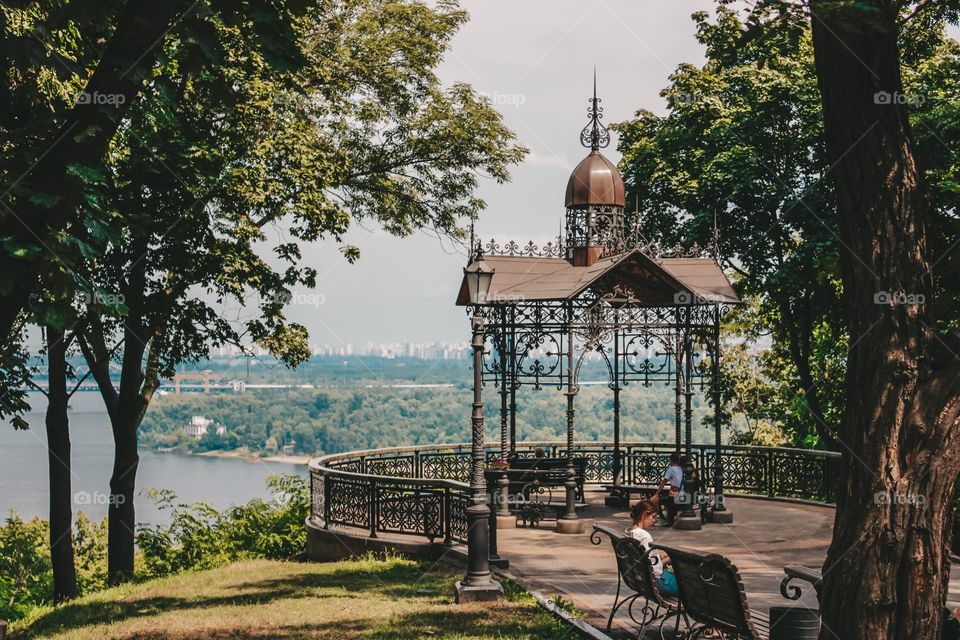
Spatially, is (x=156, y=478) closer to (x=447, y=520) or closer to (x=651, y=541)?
(x=447, y=520)

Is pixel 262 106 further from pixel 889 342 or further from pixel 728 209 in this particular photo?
pixel 728 209

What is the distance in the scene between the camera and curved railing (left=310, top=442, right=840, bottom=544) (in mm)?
14594

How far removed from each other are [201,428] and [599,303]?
89.6 metres

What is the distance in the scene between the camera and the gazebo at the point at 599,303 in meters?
17.9

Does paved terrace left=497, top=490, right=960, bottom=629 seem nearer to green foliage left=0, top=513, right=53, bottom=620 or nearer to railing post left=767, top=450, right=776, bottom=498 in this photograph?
railing post left=767, top=450, right=776, bottom=498

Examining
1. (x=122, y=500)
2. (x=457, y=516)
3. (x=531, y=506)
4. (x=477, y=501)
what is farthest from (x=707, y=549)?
(x=122, y=500)

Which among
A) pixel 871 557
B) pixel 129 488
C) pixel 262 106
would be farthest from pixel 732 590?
pixel 129 488

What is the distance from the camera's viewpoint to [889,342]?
21.0ft

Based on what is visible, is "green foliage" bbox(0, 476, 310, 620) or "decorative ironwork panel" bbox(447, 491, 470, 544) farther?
"green foliage" bbox(0, 476, 310, 620)

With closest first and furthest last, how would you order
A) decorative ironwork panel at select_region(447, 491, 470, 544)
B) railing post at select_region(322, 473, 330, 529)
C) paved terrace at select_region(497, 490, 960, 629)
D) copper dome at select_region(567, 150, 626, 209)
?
paved terrace at select_region(497, 490, 960, 629) → decorative ironwork panel at select_region(447, 491, 470, 544) → railing post at select_region(322, 473, 330, 529) → copper dome at select_region(567, 150, 626, 209)

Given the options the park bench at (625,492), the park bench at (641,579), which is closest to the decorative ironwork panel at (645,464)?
the park bench at (625,492)

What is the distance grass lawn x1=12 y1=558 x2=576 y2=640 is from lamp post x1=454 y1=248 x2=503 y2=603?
0.27 metres

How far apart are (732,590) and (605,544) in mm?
8056

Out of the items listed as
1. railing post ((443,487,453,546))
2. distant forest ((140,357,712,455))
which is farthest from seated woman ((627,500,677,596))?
distant forest ((140,357,712,455))
